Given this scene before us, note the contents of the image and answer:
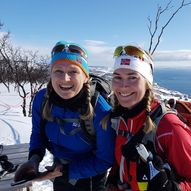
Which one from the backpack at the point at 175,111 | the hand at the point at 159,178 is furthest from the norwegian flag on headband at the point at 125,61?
the hand at the point at 159,178

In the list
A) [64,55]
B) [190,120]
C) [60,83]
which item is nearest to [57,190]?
[60,83]

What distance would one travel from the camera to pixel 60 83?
2566 mm

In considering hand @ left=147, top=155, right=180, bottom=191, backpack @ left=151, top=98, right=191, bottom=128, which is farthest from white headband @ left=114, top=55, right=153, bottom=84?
hand @ left=147, top=155, right=180, bottom=191

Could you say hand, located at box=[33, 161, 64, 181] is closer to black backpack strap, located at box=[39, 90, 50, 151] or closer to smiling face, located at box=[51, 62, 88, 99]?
black backpack strap, located at box=[39, 90, 50, 151]

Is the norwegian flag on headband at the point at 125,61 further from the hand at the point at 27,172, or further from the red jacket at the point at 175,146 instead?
the hand at the point at 27,172

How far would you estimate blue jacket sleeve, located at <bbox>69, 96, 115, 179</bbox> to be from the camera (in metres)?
2.46

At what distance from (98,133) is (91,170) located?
395 mm

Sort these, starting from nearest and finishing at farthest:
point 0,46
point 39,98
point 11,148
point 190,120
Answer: point 190,120 → point 39,98 → point 11,148 → point 0,46

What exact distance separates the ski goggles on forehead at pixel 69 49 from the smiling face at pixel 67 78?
6.4 inches

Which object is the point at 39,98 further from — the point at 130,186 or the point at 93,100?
the point at 130,186

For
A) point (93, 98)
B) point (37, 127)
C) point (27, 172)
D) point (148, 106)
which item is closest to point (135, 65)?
point (148, 106)

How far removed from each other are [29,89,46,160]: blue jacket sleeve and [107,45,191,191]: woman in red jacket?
83 cm

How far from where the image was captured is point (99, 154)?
255 cm

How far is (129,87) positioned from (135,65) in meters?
0.19
